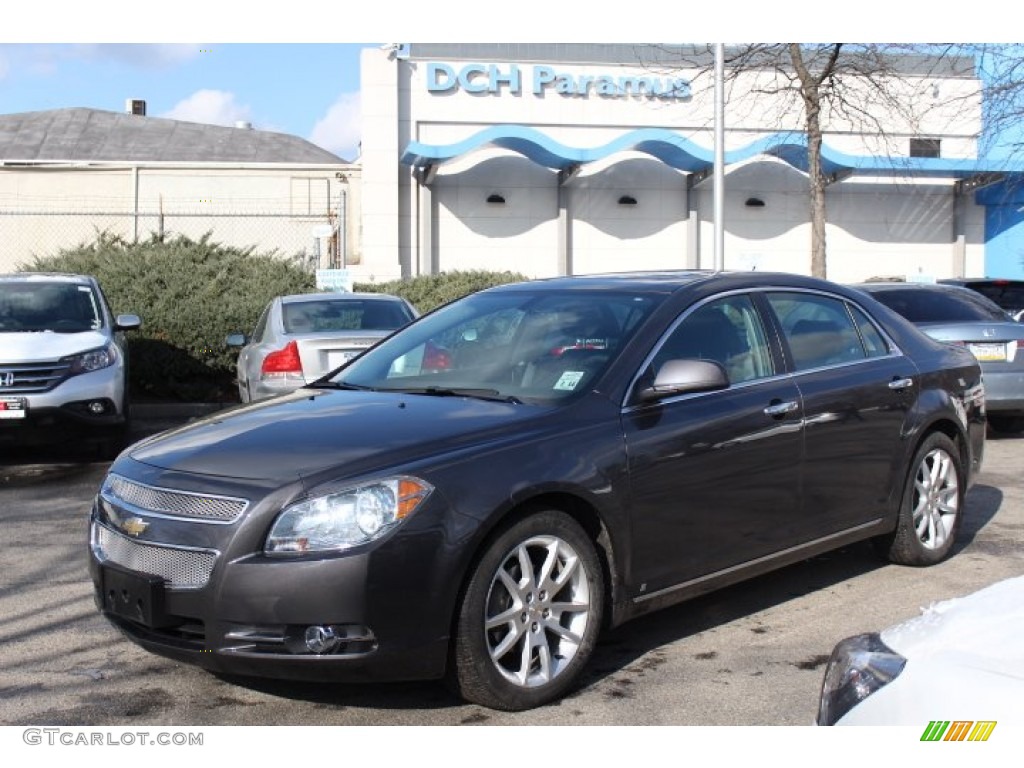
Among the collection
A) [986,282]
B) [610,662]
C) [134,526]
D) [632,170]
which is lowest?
[610,662]

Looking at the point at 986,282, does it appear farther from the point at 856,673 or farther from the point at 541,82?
the point at 541,82

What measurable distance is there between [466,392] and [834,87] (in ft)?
50.6

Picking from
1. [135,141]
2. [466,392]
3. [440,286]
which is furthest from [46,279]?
[135,141]

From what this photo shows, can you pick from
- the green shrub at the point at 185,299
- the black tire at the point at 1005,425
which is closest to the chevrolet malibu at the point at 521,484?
the black tire at the point at 1005,425

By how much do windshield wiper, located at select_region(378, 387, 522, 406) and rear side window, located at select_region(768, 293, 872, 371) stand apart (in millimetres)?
1585

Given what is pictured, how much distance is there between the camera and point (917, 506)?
626cm

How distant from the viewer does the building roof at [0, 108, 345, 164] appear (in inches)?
1443

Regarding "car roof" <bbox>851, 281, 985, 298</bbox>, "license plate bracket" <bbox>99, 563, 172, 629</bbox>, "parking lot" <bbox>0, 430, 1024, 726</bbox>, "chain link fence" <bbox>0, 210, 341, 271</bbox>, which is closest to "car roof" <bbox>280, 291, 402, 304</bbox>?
"parking lot" <bbox>0, 430, 1024, 726</bbox>

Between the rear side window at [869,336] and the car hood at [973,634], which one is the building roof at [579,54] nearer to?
the rear side window at [869,336]

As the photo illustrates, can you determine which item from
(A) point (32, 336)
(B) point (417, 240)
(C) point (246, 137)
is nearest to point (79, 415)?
(A) point (32, 336)

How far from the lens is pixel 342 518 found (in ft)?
13.0

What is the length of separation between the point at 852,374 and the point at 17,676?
159 inches

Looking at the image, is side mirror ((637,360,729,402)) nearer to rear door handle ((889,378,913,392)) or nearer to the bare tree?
rear door handle ((889,378,913,392))

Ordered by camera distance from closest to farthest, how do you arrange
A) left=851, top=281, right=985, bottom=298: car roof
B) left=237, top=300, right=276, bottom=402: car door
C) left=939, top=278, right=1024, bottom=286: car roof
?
left=237, top=300, right=276, bottom=402: car door → left=851, top=281, right=985, bottom=298: car roof → left=939, top=278, right=1024, bottom=286: car roof
